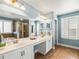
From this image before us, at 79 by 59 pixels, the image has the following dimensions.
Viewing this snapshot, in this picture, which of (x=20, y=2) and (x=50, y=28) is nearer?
(x=20, y=2)

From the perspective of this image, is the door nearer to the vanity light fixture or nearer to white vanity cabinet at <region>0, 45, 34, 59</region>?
white vanity cabinet at <region>0, 45, 34, 59</region>

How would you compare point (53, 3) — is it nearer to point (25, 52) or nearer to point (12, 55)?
point (25, 52)

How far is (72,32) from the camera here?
16.9ft

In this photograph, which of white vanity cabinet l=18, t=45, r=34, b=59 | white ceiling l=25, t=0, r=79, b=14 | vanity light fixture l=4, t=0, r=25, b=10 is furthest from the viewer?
white ceiling l=25, t=0, r=79, b=14

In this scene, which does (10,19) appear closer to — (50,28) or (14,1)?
(14,1)

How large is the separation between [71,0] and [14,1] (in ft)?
7.39

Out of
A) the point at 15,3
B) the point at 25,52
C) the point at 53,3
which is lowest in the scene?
the point at 25,52

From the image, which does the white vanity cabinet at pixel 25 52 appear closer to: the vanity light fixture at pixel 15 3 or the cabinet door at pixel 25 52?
the cabinet door at pixel 25 52

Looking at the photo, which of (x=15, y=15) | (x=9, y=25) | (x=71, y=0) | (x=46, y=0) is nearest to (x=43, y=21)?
(x=46, y=0)

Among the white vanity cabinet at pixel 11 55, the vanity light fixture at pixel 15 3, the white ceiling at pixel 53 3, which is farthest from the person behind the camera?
the white ceiling at pixel 53 3

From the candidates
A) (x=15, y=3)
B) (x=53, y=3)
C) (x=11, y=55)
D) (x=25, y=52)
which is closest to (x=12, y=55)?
(x=11, y=55)

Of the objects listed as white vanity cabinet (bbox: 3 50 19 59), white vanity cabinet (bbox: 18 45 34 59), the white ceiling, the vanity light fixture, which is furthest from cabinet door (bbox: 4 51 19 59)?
the white ceiling

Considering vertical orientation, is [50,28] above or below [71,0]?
below

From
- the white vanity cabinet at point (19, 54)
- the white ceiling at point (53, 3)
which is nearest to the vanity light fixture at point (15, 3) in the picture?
the white ceiling at point (53, 3)
